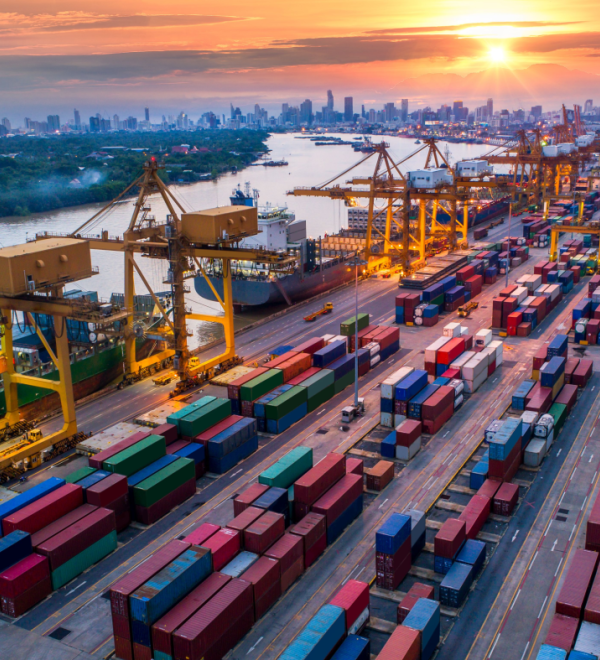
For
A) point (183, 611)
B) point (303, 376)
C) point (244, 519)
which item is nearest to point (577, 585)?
point (244, 519)

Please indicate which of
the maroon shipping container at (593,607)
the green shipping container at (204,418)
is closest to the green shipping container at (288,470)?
the green shipping container at (204,418)

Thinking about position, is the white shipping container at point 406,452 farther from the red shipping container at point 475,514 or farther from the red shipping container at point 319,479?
the red shipping container at point 475,514

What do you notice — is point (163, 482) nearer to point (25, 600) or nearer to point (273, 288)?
point (25, 600)

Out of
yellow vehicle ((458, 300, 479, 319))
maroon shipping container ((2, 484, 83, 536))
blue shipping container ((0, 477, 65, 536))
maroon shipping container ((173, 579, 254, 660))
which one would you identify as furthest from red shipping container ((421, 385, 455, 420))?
yellow vehicle ((458, 300, 479, 319))

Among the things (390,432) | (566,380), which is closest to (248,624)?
(390,432)

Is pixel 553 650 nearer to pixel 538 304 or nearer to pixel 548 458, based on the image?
pixel 548 458

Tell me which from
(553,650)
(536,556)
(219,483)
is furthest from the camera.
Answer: (219,483)

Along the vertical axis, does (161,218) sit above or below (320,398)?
above
